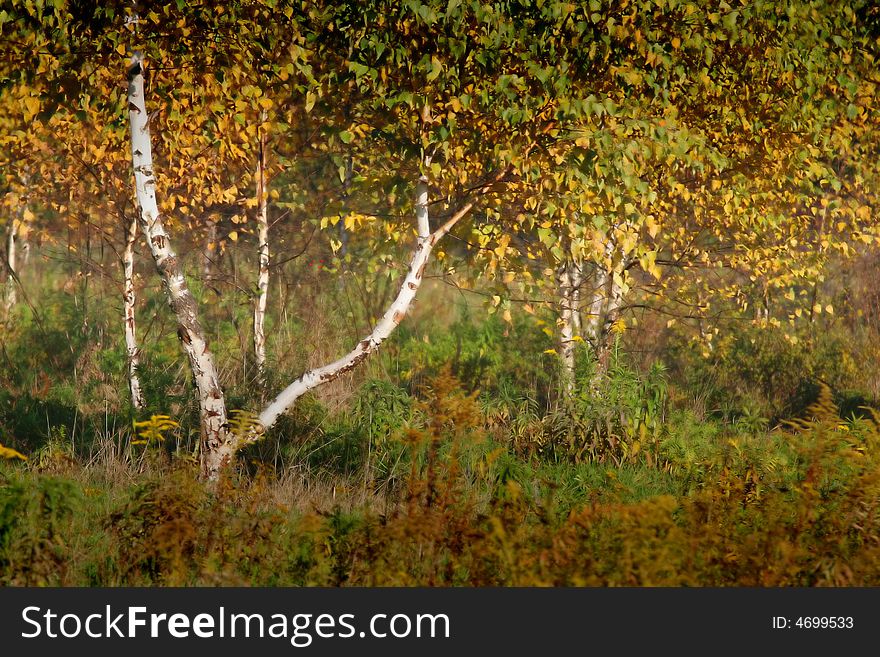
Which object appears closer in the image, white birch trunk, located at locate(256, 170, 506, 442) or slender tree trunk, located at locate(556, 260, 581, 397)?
white birch trunk, located at locate(256, 170, 506, 442)

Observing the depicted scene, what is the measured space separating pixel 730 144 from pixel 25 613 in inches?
327

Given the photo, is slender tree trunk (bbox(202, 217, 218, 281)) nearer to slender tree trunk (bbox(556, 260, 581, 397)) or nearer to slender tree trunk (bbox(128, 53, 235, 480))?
slender tree trunk (bbox(128, 53, 235, 480))

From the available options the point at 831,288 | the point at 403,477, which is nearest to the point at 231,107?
the point at 403,477

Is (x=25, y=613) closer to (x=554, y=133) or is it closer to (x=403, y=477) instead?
(x=403, y=477)

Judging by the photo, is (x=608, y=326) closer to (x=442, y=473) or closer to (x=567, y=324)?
(x=567, y=324)

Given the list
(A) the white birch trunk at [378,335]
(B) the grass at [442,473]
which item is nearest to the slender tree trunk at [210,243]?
(B) the grass at [442,473]

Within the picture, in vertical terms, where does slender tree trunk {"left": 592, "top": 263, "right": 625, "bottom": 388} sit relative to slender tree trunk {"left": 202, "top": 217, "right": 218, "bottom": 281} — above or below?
below

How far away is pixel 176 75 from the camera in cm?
906

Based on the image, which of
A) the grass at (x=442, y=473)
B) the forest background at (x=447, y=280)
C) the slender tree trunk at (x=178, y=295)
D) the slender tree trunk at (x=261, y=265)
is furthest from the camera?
the slender tree trunk at (x=261, y=265)

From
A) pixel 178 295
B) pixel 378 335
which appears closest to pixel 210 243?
pixel 178 295

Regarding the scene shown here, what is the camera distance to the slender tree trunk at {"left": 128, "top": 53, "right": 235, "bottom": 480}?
26.7ft

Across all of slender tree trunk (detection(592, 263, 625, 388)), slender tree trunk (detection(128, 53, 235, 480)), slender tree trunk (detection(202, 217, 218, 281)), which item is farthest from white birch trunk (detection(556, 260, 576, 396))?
slender tree trunk (detection(202, 217, 218, 281))

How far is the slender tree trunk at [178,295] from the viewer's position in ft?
26.7

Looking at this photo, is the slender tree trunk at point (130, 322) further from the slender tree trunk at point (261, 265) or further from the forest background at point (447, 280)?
the slender tree trunk at point (261, 265)
